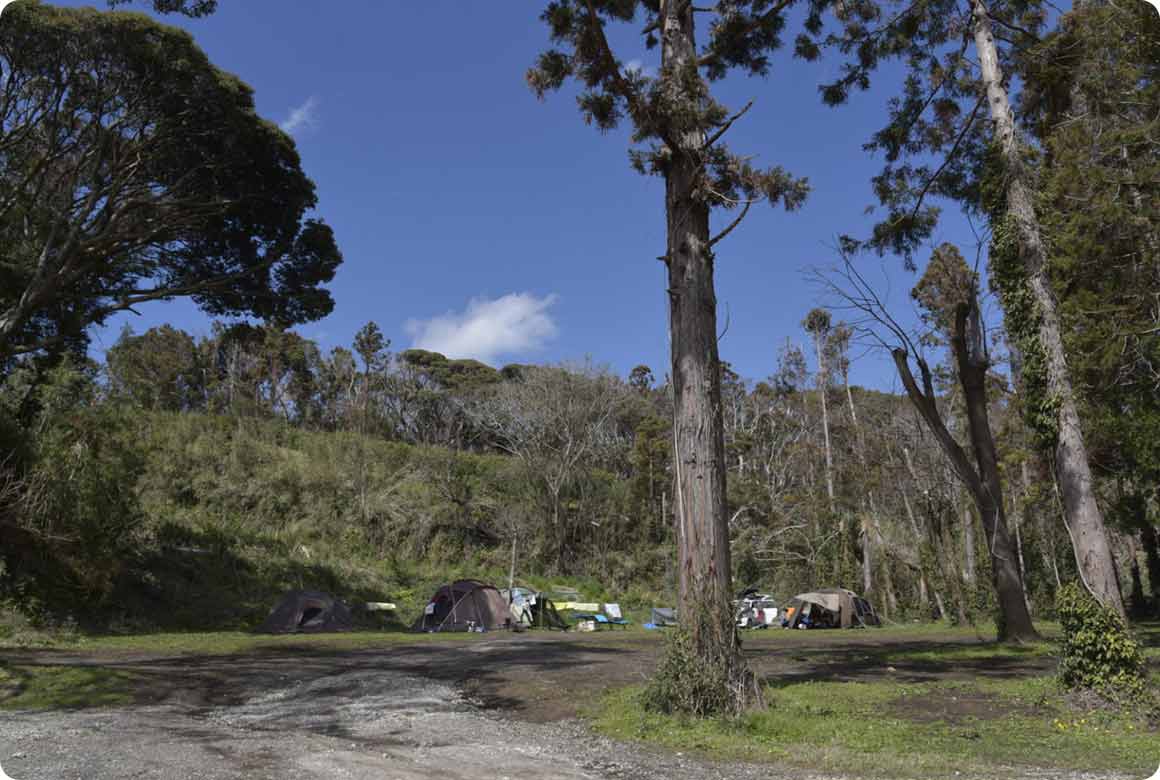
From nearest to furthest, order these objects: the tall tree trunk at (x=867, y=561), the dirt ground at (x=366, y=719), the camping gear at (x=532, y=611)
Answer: the dirt ground at (x=366, y=719)
the camping gear at (x=532, y=611)
the tall tree trunk at (x=867, y=561)

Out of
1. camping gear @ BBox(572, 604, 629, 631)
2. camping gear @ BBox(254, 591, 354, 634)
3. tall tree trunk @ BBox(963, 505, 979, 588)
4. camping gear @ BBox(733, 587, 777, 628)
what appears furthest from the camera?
tall tree trunk @ BBox(963, 505, 979, 588)

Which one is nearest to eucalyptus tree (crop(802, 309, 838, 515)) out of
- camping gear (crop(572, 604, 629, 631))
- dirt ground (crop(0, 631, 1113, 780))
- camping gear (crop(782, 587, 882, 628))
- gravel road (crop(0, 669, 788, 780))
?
camping gear (crop(782, 587, 882, 628))

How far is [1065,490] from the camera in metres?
8.40

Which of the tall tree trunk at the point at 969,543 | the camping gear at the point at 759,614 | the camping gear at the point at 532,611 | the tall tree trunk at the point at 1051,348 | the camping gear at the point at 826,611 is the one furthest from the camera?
the tall tree trunk at the point at 969,543

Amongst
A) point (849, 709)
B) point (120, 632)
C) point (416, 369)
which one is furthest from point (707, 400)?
point (416, 369)

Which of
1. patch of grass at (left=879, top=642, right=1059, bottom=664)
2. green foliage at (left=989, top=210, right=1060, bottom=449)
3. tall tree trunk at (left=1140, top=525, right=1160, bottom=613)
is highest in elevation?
green foliage at (left=989, top=210, right=1060, bottom=449)

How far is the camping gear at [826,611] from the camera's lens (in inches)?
1006

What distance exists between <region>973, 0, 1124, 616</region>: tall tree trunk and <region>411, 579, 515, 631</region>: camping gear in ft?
51.9

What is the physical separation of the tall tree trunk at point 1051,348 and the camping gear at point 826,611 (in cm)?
1812

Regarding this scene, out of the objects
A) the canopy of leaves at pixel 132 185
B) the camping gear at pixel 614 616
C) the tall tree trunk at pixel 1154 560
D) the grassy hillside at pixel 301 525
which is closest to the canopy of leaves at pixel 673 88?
the canopy of leaves at pixel 132 185

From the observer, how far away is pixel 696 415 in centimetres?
787

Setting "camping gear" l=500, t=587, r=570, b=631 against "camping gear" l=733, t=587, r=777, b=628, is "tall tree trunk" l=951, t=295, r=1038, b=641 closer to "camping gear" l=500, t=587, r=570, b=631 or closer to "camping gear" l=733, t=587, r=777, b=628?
"camping gear" l=733, t=587, r=777, b=628

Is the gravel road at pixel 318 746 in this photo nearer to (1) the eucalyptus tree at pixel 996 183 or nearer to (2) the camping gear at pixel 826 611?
(1) the eucalyptus tree at pixel 996 183

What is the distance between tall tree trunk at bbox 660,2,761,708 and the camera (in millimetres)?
7238
